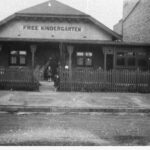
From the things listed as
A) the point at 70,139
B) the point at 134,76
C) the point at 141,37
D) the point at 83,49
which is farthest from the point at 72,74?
the point at 141,37

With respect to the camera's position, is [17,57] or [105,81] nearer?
[105,81]

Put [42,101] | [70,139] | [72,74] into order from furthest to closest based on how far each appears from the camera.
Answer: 1. [72,74]
2. [42,101]
3. [70,139]

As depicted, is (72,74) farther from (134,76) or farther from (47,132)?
(47,132)

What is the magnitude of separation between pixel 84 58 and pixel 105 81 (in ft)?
20.5

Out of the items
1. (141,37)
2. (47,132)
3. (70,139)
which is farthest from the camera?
(141,37)

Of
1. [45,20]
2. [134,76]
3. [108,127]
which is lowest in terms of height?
[108,127]

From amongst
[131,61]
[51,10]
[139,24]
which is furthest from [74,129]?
[139,24]

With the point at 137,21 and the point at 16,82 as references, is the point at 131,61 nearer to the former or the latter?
the point at 137,21

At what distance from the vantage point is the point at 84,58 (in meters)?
22.6

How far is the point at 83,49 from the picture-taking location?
2244 centimetres

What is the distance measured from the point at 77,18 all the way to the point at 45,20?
104 inches

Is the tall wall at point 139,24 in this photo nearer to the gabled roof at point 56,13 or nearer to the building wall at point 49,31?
the gabled roof at point 56,13

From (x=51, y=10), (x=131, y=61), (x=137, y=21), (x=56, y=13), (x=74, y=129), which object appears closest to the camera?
(x=74, y=129)

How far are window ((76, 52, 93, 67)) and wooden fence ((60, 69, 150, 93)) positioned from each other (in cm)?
580
